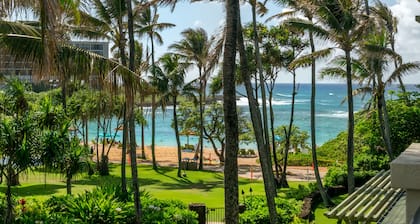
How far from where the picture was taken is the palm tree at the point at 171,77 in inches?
1255

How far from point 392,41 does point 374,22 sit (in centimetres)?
714

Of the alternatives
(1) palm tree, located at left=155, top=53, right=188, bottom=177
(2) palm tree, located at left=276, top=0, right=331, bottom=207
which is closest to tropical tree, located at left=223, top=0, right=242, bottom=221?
(2) palm tree, located at left=276, top=0, right=331, bottom=207

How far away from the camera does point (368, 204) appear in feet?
26.5

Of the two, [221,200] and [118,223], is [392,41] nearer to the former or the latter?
[221,200]

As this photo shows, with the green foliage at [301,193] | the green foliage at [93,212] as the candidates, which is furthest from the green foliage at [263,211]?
the green foliage at [301,193]

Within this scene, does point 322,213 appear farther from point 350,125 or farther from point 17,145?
point 17,145

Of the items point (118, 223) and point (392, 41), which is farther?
point (392, 41)

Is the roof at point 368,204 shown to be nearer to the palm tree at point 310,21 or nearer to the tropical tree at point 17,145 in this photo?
the tropical tree at point 17,145

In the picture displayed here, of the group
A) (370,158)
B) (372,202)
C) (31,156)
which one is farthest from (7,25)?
(370,158)

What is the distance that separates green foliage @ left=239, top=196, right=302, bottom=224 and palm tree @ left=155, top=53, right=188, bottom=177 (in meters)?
14.0

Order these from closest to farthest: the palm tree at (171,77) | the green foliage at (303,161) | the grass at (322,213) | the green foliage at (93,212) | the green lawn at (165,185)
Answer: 1. the green foliage at (93,212)
2. the grass at (322,213)
3. the green lawn at (165,185)
4. the palm tree at (171,77)
5. the green foliage at (303,161)

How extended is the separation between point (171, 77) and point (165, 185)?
9.28m

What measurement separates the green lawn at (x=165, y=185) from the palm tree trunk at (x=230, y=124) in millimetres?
7588

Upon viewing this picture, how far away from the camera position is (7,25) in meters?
10.7
